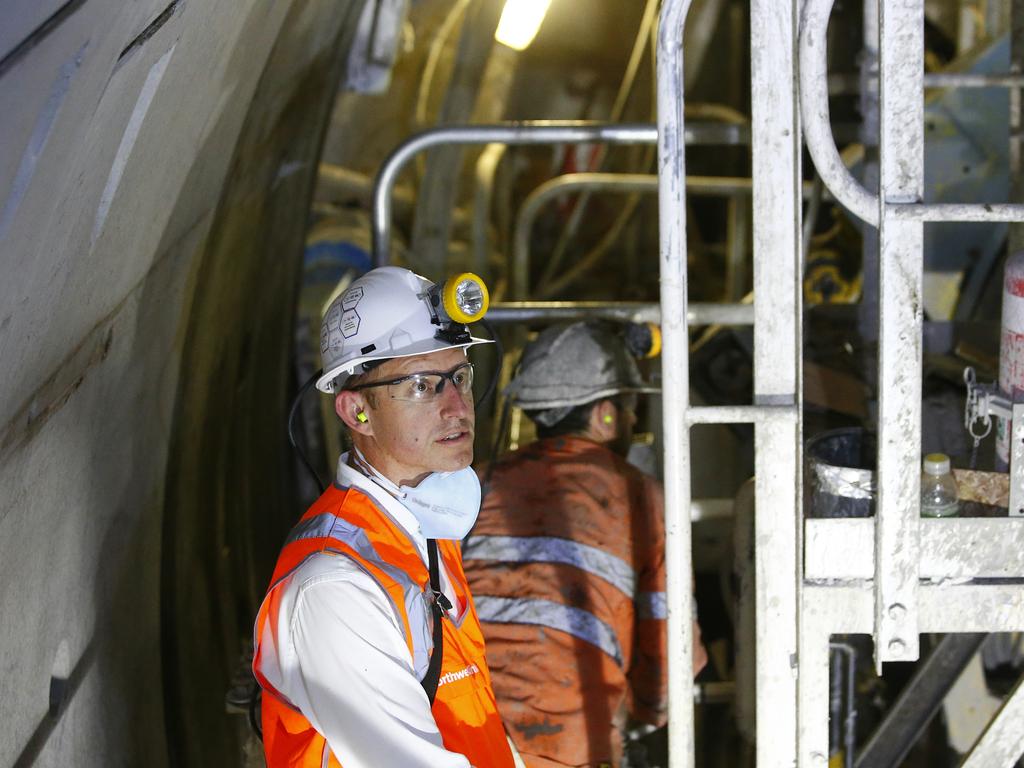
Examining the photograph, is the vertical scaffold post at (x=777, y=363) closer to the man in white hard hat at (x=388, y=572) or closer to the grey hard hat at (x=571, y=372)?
the man in white hard hat at (x=388, y=572)

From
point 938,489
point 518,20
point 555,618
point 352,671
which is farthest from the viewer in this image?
point 518,20

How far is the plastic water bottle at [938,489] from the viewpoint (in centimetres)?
194

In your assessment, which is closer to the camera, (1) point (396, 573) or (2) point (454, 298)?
(1) point (396, 573)

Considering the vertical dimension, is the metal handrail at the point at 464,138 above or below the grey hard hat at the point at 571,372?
above

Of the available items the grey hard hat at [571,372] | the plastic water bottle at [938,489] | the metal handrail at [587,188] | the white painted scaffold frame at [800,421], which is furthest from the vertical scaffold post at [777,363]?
the metal handrail at [587,188]

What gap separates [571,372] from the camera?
2.75 meters

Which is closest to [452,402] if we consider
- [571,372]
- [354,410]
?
[354,410]

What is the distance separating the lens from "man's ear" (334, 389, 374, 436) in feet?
6.35

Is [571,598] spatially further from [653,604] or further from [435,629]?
[435,629]

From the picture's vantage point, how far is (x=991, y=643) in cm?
338

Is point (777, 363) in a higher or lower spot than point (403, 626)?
higher

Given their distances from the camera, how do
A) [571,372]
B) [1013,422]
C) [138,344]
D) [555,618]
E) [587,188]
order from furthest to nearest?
[587,188]
[571,372]
[555,618]
[138,344]
[1013,422]

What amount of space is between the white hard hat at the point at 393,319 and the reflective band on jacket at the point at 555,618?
0.80 metres

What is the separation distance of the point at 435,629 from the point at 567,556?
Result: 0.79 metres
